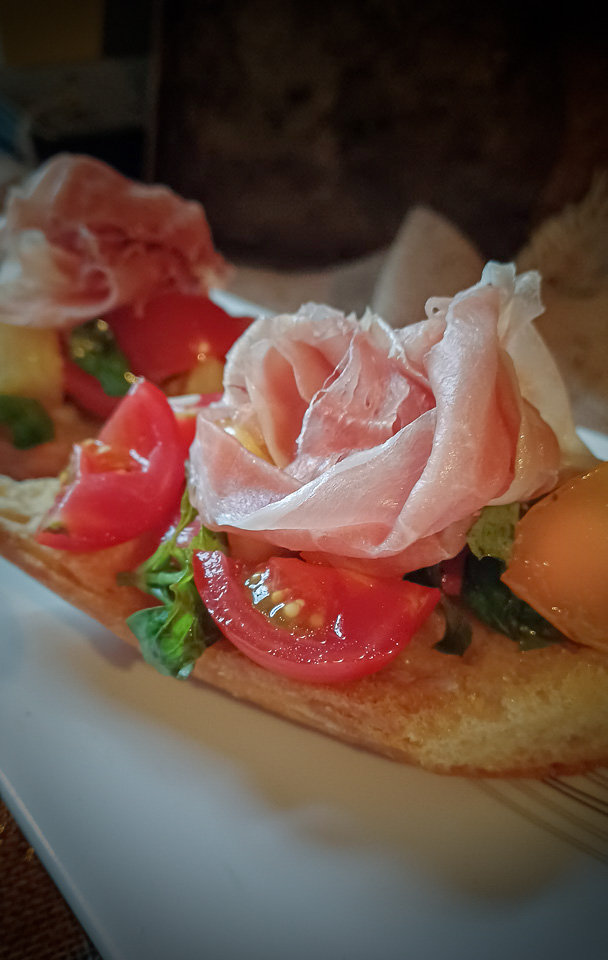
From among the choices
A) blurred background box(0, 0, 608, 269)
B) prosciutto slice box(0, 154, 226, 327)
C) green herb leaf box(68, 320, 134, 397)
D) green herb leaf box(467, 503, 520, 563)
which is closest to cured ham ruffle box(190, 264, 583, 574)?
green herb leaf box(467, 503, 520, 563)

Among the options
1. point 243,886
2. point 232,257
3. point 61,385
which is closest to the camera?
point 243,886

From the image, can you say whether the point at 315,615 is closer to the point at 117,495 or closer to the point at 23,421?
the point at 117,495

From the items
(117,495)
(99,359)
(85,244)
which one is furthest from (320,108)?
(117,495)

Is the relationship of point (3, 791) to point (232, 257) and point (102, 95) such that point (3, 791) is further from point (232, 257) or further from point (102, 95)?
point (102, 95)

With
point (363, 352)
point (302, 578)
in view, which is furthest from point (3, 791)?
point (363, 352)

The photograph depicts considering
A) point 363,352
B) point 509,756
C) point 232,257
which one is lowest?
point 232,257

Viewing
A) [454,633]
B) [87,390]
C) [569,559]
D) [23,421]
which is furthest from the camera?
[87,390]

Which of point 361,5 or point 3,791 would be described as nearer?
point 3,791

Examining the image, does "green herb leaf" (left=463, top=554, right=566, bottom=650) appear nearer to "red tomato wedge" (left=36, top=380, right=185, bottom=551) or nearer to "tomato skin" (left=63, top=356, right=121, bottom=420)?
"red tomato wedge" (left=36, top=380, right=185, bottom=551)
